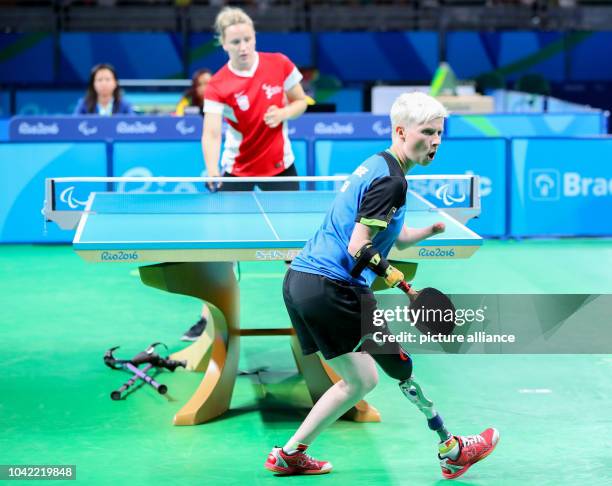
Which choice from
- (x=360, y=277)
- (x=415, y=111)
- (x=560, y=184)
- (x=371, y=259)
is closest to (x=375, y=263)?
(x=371, y=259)

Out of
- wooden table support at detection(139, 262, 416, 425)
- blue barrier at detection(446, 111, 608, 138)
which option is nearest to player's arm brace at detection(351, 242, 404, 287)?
wooden table support at detection(139, 262, 416, 425)

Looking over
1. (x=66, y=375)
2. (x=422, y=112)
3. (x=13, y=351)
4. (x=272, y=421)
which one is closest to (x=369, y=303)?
(x=422, y=112)

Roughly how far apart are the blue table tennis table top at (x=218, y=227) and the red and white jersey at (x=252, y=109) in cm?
29

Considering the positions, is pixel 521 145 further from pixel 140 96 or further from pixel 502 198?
pixel 140 96

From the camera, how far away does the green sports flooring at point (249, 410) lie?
529cm

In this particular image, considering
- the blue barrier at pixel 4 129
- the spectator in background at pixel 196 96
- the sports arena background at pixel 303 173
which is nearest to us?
the sports arena background at pixel 303 173

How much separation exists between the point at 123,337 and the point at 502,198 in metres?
5.23

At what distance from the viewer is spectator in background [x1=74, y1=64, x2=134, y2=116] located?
12613mm

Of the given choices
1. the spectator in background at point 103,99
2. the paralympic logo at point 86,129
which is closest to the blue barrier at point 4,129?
the spectator in background at point 103,99

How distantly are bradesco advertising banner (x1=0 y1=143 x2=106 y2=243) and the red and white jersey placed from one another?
4394mm

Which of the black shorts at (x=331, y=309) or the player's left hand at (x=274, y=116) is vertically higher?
the player's left hand at (x=274, y=116)

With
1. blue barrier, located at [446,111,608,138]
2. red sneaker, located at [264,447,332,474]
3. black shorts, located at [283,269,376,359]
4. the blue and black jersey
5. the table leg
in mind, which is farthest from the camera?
blue barrier, located at [446,111,608,138]

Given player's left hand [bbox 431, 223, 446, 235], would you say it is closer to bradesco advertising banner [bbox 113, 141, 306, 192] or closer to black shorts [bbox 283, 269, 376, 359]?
black shorts [bbox 283, 269, 376, 359]

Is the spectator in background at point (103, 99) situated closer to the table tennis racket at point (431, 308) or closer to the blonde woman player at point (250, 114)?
the blonde woman player at point (250, 114)
